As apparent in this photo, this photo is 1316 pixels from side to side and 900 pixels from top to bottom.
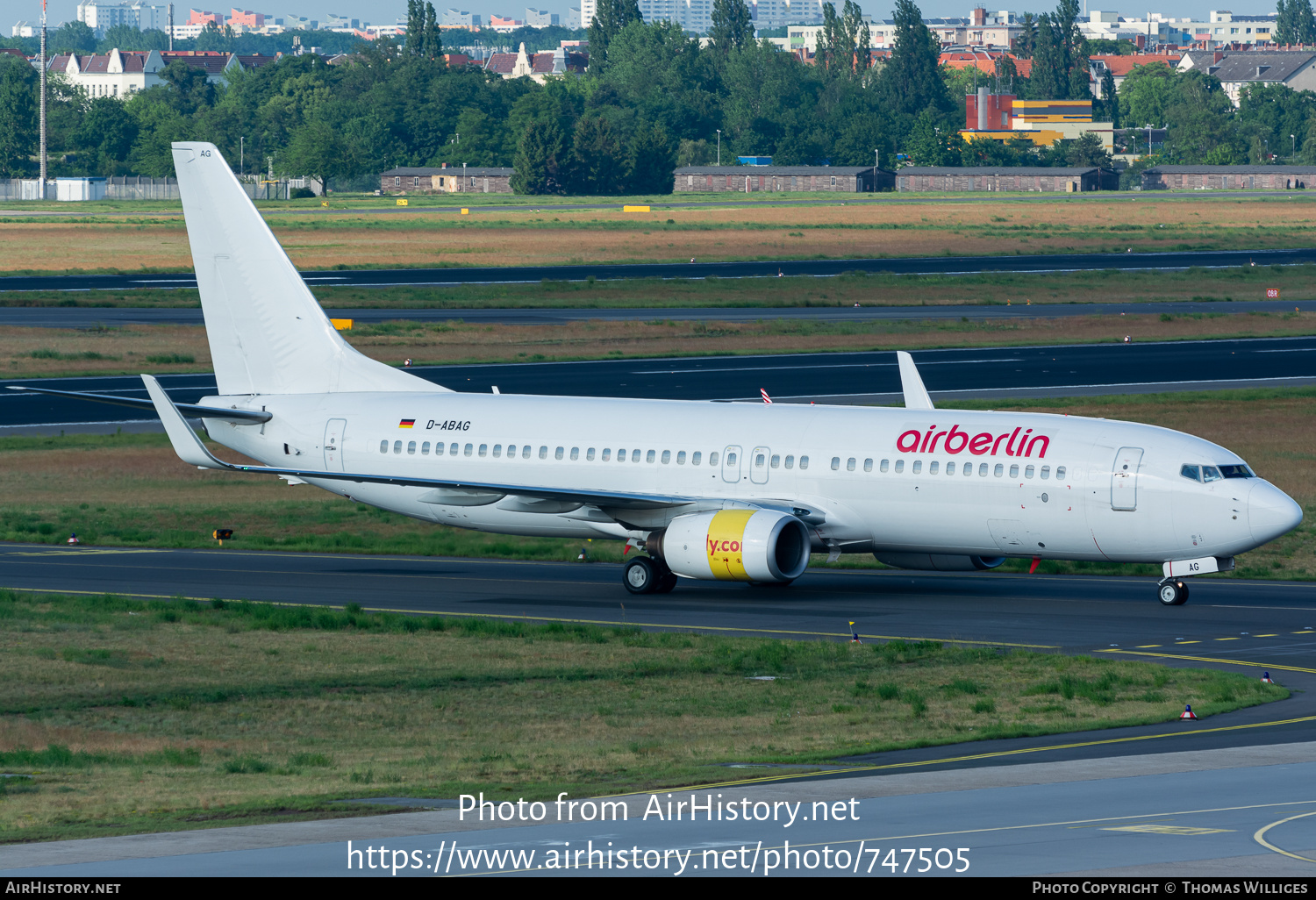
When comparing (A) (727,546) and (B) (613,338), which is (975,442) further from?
(B) (613,338)

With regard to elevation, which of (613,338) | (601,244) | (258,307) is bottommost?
(613,338)

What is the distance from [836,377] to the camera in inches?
3314

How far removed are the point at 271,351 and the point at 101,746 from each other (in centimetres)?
2301

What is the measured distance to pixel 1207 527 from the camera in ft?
130

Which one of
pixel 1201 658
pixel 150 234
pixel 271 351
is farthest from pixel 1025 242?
pixel 1201 658

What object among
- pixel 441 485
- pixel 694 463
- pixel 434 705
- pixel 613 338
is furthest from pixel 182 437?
pixel 613 338

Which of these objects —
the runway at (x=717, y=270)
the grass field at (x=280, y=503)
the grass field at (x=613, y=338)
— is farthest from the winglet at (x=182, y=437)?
the runway at (x=717, y=270)

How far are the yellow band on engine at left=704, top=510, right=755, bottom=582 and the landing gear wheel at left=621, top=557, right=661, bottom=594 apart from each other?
224 centimetres

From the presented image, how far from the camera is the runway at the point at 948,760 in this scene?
18.9 m

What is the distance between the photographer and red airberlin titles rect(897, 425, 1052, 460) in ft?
134

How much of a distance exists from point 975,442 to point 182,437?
60.1 ft

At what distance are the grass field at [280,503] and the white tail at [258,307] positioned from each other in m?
5.14

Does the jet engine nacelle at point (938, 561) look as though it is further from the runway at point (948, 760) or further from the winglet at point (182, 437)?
the winglet at point (182, 437)

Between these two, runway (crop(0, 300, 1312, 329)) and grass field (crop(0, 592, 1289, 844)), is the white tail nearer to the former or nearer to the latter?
grass field (crop(0, 592, 1289, 844))
